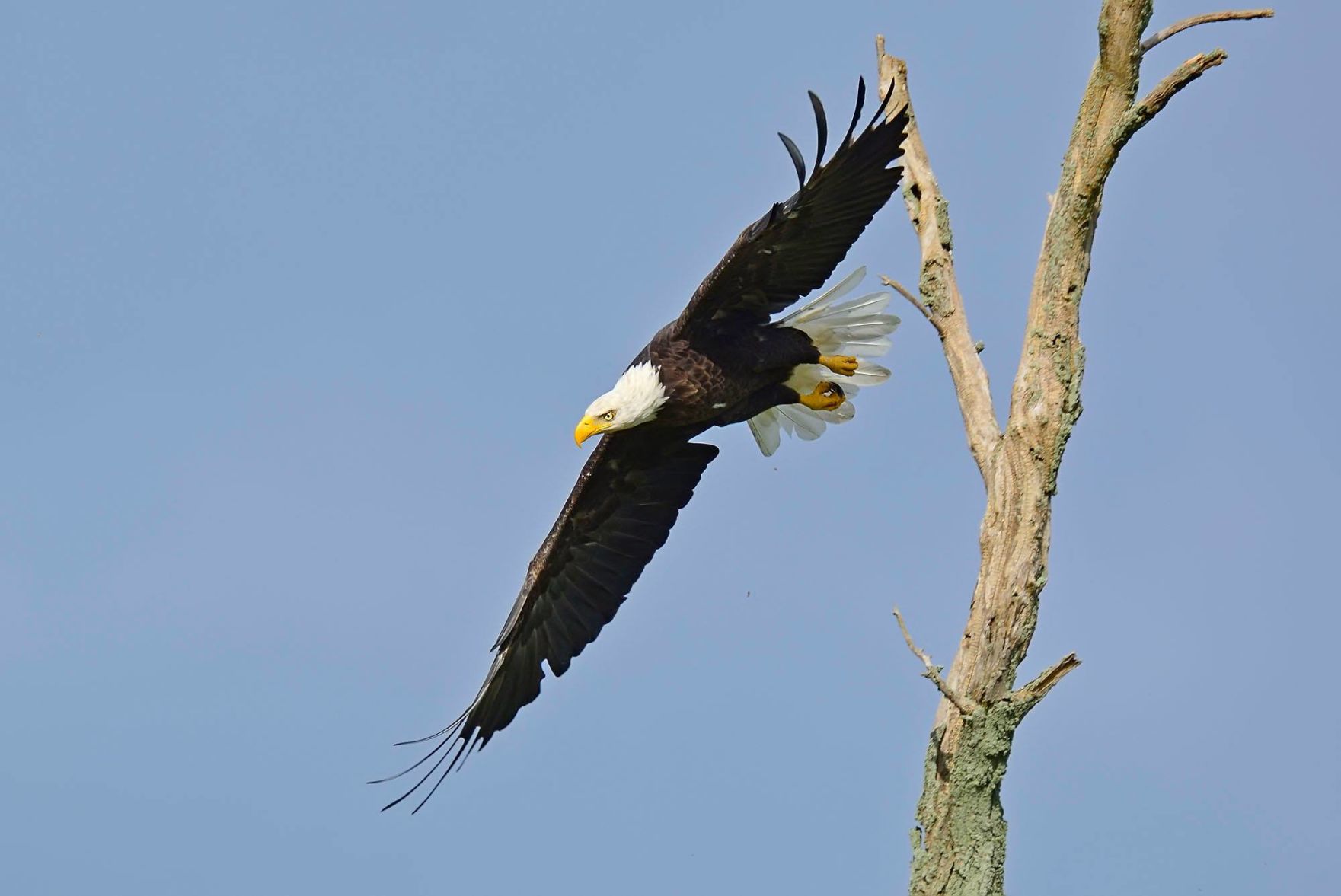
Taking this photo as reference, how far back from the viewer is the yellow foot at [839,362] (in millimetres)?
6703

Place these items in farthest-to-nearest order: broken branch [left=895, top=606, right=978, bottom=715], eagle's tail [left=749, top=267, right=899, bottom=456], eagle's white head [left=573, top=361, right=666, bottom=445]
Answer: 1. eagle's tail [left=749, top=267, right=899, bottom=456]
2. eagle's white head [left=573, top=361, right=666, bottom=445]
3. broken branch [left=895, top=606, right=978, bottom=715]

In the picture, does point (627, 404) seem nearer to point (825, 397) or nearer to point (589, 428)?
point (589, 428)

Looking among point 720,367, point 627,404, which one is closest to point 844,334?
point 720,367

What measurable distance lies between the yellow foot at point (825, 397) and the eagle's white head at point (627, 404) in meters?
1.06

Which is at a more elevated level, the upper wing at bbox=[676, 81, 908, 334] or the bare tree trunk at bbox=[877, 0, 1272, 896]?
the upper wing at bbox=[676, 81, 908, 334]

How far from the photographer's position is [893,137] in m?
5.65

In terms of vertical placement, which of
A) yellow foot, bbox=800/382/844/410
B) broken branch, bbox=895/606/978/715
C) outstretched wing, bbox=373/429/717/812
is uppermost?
yellow foot, bbox=800/382/844/410

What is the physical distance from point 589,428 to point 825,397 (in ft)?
4.47

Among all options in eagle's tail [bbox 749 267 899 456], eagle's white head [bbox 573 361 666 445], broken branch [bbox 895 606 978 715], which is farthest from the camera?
eagle's tail [bbox 749 267 899 456]

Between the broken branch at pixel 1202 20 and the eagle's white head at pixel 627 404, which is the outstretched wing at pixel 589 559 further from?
the broken branch at pixel 1202 20

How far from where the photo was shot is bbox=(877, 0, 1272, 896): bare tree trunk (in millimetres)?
4688

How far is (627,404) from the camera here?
604 centimetres

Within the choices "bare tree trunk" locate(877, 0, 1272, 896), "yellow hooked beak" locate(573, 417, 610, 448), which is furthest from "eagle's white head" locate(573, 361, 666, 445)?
"bare tree trunk" locate(877, 0, 1272, 896)

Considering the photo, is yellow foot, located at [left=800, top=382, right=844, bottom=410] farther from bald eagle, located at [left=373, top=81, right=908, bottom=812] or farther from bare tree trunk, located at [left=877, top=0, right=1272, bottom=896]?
bare tree trunk, located at [left=877, top=0, right=1272, bottom=896]
